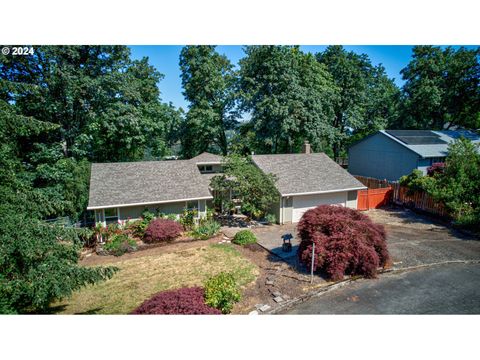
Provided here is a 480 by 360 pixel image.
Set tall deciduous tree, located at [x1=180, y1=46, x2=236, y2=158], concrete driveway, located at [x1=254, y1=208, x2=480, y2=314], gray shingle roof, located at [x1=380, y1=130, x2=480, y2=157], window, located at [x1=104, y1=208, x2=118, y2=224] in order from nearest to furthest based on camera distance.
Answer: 1. concrete driveway, located at [x1=254, y1=208, x2=480, y2=314]
2. window, located at [x1=104, y1=208, x2=118, y2=224]
3. gray shingle roof, located at [x1=380, y1=130, x2=480, y2=157]
4. tall deciduous tree, located at [x1=180, y1=46, x2=236, y2=158]

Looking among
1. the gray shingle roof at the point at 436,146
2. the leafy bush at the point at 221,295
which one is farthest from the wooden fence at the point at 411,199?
the leafy bush at the point at 221,295

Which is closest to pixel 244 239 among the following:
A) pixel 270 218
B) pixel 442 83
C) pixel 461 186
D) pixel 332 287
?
pixel 270 218

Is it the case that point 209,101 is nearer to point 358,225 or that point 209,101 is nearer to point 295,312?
point 358,225

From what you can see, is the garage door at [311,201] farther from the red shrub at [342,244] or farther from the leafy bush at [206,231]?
the red shrub at [342,244]

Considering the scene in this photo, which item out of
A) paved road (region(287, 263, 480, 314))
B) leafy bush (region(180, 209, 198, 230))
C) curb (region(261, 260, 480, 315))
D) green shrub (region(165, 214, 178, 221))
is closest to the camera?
paved road (region(287, 263, 480, 314))

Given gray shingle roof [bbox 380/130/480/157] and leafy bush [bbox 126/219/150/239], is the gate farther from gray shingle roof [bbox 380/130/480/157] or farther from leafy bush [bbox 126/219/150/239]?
leafy bush [bbox 126/219/150/239]

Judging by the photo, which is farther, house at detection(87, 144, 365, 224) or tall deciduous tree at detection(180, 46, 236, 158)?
tall deciduous tree at detection(180, 46, 236, 158)

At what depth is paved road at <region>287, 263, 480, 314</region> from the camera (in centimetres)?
873

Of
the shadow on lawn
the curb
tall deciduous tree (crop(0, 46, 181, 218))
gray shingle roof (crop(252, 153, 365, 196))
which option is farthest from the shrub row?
tall deciduous tree (crop(0, 46, 181, 218))

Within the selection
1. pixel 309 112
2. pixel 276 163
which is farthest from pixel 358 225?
pixel 309 112

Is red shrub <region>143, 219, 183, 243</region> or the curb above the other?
red shrub <region>143, 219, 183, 243</region>

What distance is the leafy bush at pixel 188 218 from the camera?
57.0ft

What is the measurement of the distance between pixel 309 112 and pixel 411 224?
1329 cm

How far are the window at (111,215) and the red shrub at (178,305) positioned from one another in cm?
938
